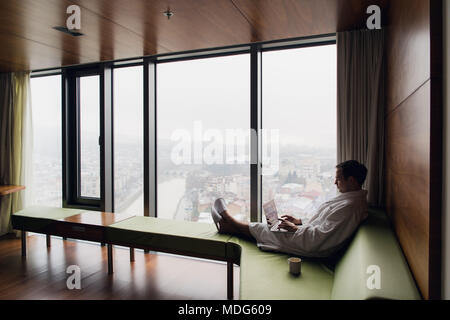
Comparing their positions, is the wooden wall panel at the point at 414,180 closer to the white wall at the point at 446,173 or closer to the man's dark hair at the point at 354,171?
the white wall at the point at 446,173

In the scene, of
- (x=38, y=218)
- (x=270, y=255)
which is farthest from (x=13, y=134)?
(x=270, y=255)

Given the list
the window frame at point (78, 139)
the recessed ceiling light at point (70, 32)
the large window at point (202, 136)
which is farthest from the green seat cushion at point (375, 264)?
the window frame at point (78, 139)

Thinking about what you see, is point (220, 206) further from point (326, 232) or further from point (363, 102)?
point (363, 102)

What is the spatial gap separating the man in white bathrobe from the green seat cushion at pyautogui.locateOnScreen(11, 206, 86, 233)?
2.13 metres

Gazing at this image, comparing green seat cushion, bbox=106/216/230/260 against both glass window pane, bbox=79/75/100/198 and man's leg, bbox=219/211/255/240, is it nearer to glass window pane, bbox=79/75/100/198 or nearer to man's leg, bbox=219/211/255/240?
man's leg, bbox=219/211/255/240

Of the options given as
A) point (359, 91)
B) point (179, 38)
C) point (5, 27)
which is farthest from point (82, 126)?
point (359, 91)

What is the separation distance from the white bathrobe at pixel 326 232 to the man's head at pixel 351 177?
0.07 meters

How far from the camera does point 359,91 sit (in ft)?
8.64

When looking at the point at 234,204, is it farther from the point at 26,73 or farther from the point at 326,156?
the point at 26,73

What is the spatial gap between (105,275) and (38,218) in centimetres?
103

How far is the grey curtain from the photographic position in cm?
255

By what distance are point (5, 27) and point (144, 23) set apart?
1.23m

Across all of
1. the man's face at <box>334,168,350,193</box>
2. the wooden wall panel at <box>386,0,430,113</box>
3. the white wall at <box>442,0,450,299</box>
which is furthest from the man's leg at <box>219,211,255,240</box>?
the white wall at <box>442,0,450,299</box>

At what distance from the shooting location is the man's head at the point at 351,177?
7.43 ft
